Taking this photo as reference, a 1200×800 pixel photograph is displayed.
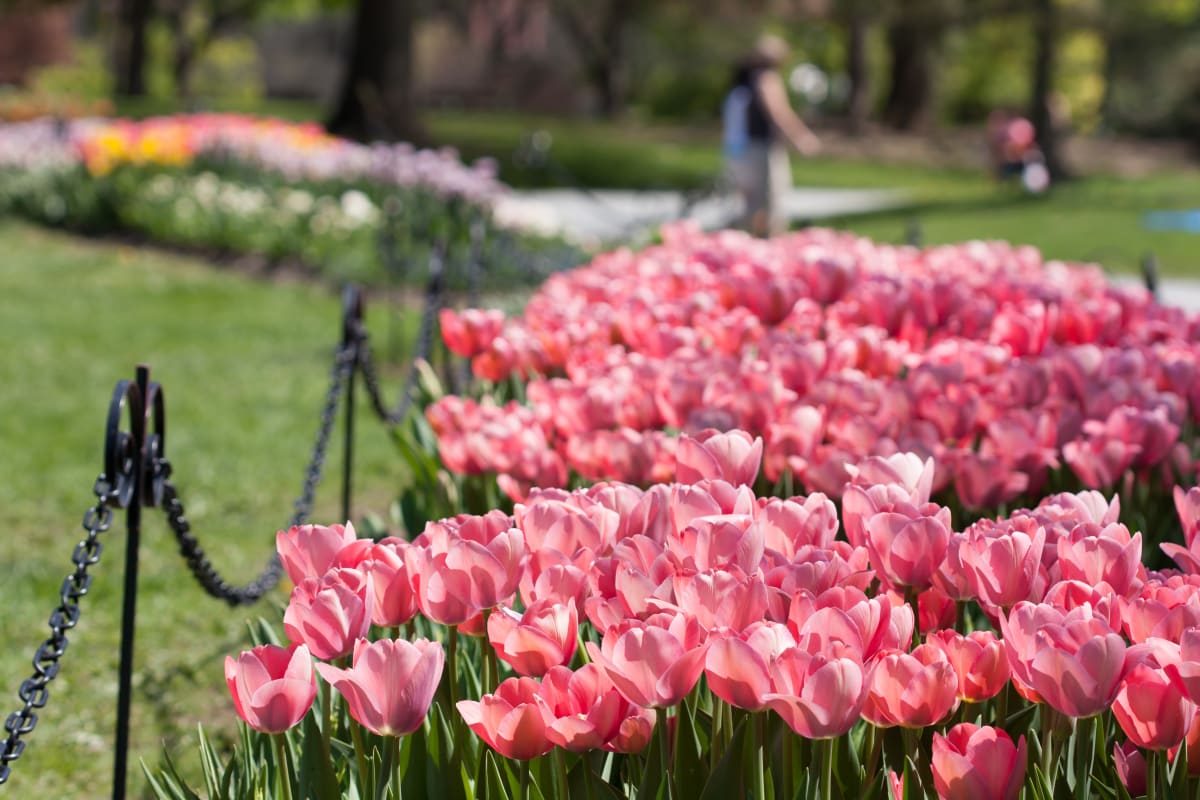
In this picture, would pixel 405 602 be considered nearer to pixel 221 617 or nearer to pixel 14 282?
pixel 221 617

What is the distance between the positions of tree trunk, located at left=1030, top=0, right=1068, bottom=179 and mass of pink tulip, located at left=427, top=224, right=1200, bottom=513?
2282 cm

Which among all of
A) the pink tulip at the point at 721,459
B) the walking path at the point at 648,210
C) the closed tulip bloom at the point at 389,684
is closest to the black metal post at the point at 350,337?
the pink tulip at the point at 721,459

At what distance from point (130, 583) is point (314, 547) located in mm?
941

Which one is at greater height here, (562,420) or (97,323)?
(562,420)

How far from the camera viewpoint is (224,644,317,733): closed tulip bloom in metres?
1.85

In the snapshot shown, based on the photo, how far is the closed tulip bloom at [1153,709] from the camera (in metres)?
1.79

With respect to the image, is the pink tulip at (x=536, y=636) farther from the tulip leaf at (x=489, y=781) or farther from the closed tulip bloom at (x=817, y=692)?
the closed tulip bloom at (x=817, y=692)

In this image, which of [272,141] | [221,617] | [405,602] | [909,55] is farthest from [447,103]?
[405,602]

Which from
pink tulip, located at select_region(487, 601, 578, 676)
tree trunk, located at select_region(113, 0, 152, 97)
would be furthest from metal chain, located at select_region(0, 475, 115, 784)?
tree trunk, located at select_region(113, 0, 152, 97)

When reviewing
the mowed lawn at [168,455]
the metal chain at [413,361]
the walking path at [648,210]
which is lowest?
the mowed lawn at [168,455]

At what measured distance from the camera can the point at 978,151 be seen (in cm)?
3572

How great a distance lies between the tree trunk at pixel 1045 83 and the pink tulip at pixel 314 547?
87.3 ft

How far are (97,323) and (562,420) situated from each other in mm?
8736

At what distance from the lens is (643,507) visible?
241 cm
